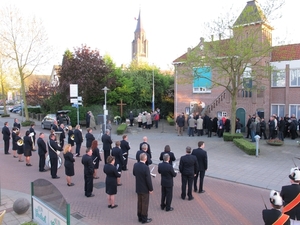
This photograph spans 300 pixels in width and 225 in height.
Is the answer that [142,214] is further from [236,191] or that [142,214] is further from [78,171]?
[78,171]

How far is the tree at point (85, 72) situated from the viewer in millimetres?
27797

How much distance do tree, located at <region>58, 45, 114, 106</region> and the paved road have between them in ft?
44.6

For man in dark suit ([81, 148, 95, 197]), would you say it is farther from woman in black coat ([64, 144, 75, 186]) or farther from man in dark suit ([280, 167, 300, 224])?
man in dark suit ([280, 167, 300, 224])

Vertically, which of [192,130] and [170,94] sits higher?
[170,94]

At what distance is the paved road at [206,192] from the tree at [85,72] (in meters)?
13.6

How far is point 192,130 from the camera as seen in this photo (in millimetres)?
21781

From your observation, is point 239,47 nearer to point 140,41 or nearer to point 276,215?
point 276,215

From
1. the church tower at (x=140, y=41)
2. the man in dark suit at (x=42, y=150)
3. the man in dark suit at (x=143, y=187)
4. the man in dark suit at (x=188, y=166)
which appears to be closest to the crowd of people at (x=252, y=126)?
the man in dark suit at (x=188, y=166)

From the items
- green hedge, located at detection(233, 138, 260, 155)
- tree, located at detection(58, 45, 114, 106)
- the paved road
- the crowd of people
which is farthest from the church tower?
the paved road

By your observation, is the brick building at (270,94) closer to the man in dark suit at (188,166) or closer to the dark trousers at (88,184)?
the man in dark suit at (188,166)

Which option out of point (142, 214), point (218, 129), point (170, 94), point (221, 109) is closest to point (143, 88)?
point (170, 94)

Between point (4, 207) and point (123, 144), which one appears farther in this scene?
point (123, 144)

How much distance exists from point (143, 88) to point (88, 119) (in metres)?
10.8

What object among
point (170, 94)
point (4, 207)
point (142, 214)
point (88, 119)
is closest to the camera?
point (142, 214)
